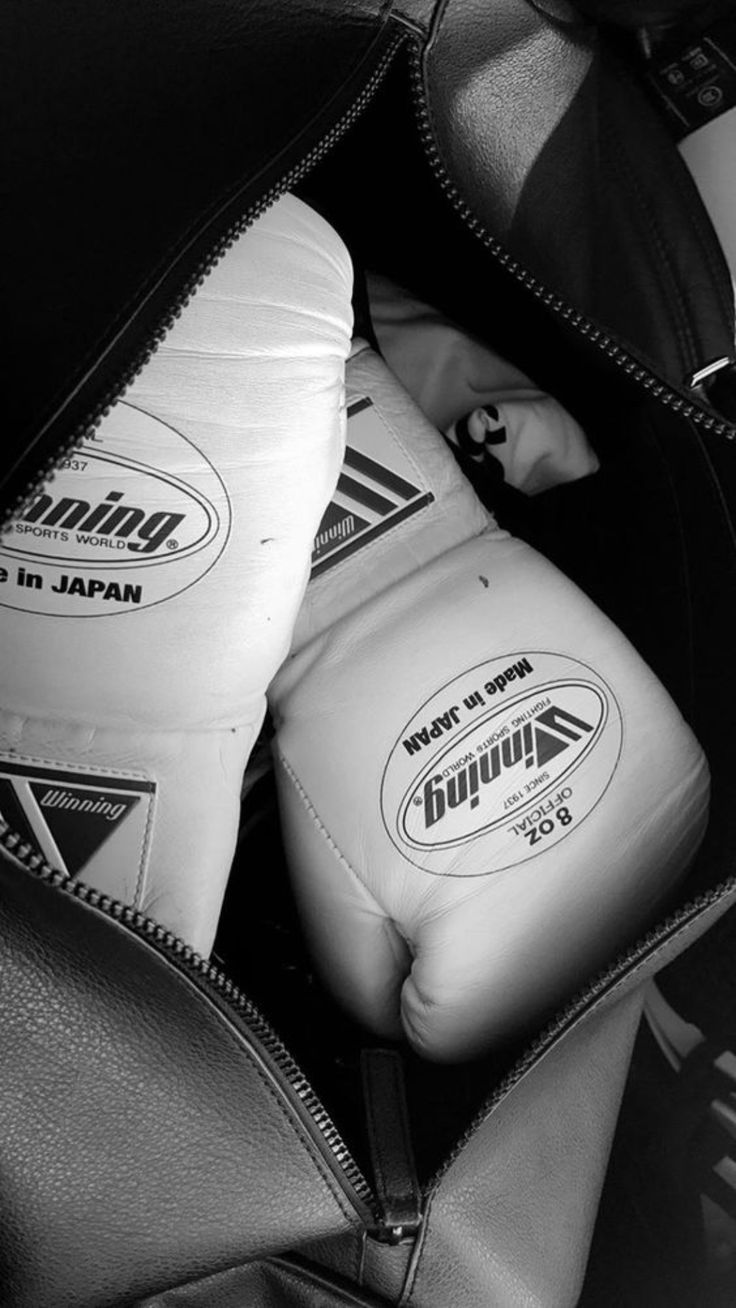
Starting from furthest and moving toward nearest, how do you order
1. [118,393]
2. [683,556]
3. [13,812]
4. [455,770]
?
[683,556] → [455,770] → [13,812] → [118,393]

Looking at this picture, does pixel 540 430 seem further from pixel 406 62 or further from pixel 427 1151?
pixel 427 1151

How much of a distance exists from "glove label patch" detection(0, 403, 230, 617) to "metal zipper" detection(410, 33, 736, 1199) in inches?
9.6

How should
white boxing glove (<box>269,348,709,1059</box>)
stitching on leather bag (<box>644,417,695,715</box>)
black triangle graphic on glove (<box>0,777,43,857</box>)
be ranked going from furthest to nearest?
stitching on leather bag (<box>644,417,695,715</box>) < white boxing glove (<box>269,348,709,1059</box>) < black triangle graphic on glove (<box>0,777,43,857</box>)

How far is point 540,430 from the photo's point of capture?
93 cm

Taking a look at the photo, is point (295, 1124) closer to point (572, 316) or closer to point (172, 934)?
point (172, 934)

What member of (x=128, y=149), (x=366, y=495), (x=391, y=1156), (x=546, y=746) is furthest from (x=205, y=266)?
(x=391, y=1156)

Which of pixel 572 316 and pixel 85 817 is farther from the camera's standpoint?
pixel 572 316

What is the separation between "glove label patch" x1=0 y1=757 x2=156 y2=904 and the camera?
2.04 feet

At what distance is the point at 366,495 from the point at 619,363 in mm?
197

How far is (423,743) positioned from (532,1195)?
0.97 feet

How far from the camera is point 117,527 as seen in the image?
64 centimetres

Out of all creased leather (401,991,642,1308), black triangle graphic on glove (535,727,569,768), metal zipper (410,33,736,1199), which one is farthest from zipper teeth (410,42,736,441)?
creased leather (401,991,642,1308)

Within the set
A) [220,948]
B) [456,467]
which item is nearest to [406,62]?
[456,467]

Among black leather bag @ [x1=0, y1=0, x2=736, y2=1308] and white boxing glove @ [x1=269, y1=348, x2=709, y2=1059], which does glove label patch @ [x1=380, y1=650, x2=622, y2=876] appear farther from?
black leather bag @ [x1=0, y1=0, x2=736, y2=1308]
